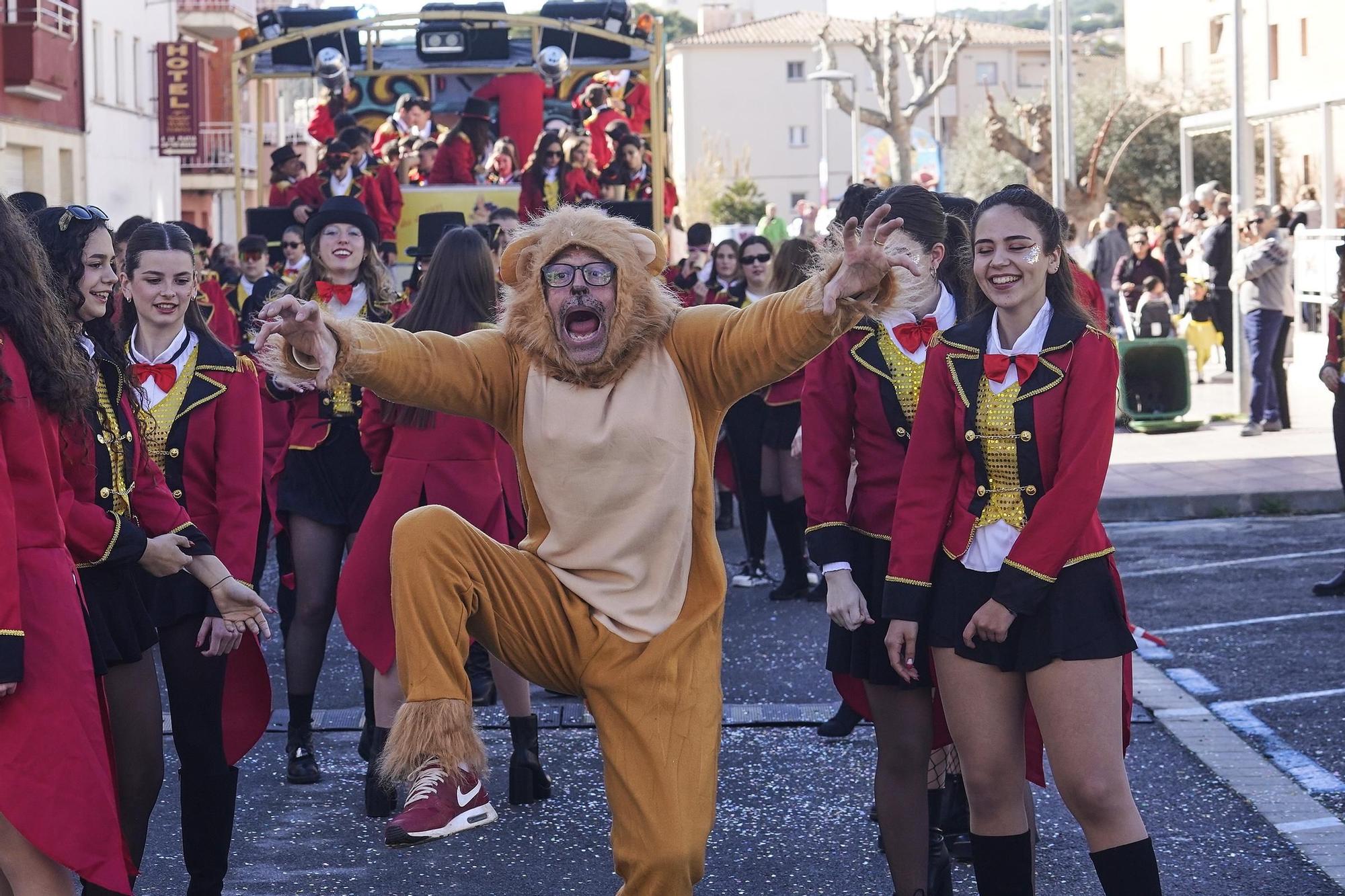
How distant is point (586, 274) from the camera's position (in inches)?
162

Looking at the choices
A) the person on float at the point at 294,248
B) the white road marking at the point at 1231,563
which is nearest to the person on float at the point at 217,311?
the person on float at the point at 294,248

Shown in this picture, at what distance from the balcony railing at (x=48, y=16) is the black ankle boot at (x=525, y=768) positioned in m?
23.7

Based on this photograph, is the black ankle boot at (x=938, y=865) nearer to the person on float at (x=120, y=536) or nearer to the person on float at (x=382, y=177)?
the person on float at (x=120, y=536)

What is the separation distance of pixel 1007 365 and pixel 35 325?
2.12m

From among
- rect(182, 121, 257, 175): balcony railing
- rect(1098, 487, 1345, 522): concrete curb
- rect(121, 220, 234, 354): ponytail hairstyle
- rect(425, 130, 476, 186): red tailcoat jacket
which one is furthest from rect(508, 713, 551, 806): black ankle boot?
rect(182, 121, 257, 175): balcony railing

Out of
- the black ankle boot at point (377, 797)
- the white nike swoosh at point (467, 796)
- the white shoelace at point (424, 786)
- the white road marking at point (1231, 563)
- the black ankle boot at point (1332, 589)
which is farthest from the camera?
the white road marking at point (1231, 563)

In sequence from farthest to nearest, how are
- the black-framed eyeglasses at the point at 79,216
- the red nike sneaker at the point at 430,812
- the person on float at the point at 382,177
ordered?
the person on float at the point at 382,177, the red nike sneaker at the point at 430,812, the black-framed eyeglasses at the point at 79,216

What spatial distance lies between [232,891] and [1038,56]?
314ft

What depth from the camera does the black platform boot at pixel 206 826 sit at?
4.80m

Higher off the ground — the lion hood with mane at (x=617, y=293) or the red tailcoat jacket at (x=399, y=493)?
the lion hood with mane at (x=617, y=293)

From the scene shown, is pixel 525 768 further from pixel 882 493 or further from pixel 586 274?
pixel 586 274

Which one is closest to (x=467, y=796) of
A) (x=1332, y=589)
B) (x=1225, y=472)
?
(x=1332, y=589)

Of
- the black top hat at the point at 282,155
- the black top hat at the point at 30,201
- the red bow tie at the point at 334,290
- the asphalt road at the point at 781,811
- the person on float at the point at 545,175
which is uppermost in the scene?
the black top hat at the point at 282,155

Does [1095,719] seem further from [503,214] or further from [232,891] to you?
[503,214]
